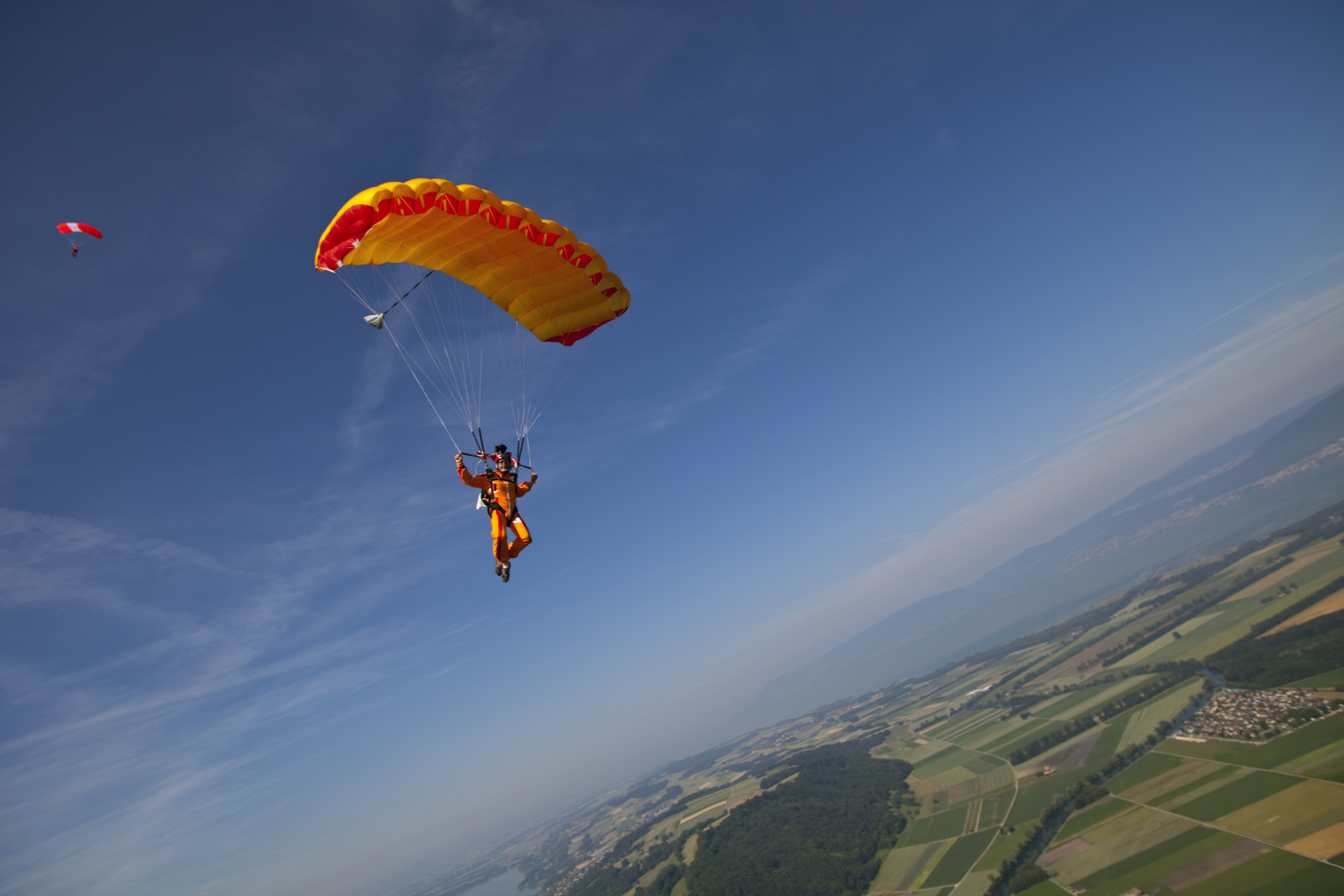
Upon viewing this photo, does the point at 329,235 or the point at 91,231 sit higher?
the point at 91,231

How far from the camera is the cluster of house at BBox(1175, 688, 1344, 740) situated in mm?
32500

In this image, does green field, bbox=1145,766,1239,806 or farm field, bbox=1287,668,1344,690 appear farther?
farm field, bbox=1287,668,1344,690

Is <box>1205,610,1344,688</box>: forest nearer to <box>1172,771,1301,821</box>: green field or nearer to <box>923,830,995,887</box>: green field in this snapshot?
<box>1172,771,1301,821</box>: green field

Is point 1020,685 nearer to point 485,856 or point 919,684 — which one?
point 919,684

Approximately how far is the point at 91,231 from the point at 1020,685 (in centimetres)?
10167

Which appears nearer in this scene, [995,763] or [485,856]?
[995,763]

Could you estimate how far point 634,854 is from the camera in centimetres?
6975

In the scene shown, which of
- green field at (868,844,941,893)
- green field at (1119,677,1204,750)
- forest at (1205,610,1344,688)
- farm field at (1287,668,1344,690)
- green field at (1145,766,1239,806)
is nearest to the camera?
green field at (1145,766,1239,806)

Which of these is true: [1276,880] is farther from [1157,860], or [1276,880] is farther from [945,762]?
[945,762]

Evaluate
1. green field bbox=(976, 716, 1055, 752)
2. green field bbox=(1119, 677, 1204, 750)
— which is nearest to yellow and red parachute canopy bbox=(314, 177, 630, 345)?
green field bbox=(1119, 677, 1204, 750)

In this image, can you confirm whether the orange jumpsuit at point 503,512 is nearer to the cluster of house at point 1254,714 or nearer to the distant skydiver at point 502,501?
the distant skydiver at point 502,501

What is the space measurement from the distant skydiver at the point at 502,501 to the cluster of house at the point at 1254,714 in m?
48.2

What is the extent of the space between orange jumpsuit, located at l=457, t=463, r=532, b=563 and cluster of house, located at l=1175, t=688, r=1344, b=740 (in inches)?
1897

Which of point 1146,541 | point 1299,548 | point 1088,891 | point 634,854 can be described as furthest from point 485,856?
point 1146,541
